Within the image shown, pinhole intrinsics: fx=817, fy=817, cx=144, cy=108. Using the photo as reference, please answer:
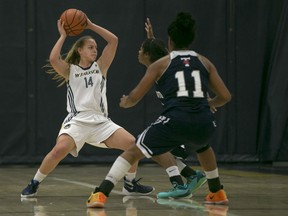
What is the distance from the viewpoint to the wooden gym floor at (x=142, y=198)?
696 centimetres

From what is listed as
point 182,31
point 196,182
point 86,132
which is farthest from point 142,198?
point 182,31

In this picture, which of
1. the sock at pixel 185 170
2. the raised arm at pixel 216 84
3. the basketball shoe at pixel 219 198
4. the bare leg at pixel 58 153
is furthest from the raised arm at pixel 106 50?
the basketball shoe at pixel 219 198

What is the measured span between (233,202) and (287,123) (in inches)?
289

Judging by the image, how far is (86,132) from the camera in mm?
Result: 8508

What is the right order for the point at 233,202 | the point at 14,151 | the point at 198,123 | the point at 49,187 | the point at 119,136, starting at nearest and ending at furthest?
1. the point at 198,123
2. the point at 233,202
3. the point at 119,136
4. the point at 49,187
5. the point at 14,151

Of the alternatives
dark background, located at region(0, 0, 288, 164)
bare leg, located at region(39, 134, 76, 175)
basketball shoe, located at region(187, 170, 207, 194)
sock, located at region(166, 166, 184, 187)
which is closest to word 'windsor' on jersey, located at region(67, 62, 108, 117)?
bare leg, located at region(39, 134, 76, 175)

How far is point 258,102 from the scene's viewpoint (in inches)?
608

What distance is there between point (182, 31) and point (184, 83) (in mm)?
484

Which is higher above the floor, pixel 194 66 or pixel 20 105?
pixel 194 66

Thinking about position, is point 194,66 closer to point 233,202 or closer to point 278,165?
point 233,202

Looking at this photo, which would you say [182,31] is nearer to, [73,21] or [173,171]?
[173,171]

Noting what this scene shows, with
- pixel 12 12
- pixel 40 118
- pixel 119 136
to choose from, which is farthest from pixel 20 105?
pixel 119 136

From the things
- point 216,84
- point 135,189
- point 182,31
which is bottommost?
point 135,189

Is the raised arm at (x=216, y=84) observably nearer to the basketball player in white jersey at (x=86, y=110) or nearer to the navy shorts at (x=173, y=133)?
the navy shorts at (x=173, y=133)
